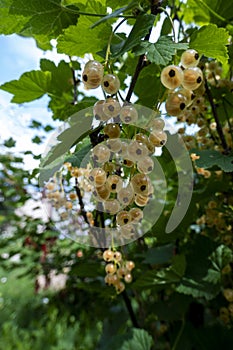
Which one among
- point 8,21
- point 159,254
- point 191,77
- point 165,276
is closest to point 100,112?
point 191,77

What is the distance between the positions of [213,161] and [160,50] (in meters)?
0.27

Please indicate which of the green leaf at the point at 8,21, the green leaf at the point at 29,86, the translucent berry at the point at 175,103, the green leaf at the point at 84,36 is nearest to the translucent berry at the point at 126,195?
the translucent berry at the point at 175,103

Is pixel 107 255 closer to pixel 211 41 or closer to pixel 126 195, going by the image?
pixel 126 195

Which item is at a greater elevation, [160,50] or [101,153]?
[160,50]

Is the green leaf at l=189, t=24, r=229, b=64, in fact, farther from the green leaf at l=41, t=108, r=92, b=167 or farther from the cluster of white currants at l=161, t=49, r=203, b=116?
the green leaf at l=41, t=108, r=92, b=167

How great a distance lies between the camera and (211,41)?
51cm

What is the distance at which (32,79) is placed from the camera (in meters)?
0.78

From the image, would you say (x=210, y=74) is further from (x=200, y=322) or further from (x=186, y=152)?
(x=200, y=322)

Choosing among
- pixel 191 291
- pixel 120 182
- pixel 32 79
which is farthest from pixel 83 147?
pixel 191 291

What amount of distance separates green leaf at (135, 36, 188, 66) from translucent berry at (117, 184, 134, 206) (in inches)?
6.4

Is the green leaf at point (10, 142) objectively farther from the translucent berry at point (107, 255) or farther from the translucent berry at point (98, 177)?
the translucent berry at point (98, 177)

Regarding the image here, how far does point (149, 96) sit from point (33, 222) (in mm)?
1050

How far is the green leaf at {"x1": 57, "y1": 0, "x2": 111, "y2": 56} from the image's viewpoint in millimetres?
516

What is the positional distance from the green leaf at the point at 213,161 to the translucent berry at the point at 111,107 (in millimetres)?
252
